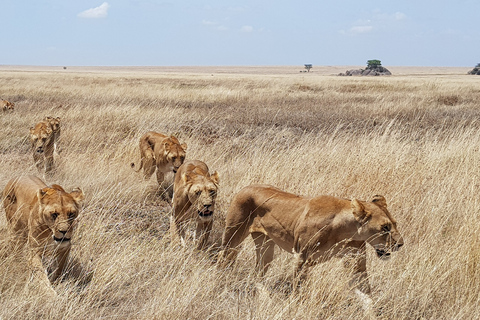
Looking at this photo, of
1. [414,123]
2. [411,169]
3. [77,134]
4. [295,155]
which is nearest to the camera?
[411,169]

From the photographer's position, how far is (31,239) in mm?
4438

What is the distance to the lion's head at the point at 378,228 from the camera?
12.5 ft

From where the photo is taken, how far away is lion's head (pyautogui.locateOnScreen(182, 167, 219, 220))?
507cm

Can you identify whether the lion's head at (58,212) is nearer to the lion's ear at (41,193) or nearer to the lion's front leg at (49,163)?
the lion's ear at (41,193)

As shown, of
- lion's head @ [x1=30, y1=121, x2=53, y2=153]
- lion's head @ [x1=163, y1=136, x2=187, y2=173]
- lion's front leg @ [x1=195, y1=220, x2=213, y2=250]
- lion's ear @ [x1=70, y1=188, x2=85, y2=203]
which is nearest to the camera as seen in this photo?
lion's ear @ [x1=70, y1=188, x2=85, y2=203]

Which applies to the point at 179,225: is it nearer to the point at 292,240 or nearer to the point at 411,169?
the point at 292,240

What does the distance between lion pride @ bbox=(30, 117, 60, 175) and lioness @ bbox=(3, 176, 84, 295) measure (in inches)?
151

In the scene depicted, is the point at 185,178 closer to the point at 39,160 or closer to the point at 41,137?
the point at 39,160

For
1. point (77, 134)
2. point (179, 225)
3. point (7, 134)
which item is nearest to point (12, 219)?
point (179, 225)

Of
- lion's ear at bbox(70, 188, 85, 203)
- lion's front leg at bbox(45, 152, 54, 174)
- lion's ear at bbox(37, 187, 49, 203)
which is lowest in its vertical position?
lion's front leg at bbox(45, 152, 54, 174)

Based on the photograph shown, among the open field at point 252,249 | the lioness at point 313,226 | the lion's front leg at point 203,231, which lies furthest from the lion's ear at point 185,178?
the lioness at point 313,226

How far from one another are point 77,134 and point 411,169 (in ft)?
25.8

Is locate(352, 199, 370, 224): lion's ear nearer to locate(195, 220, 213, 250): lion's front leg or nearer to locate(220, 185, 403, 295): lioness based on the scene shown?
locate(220, 185, 403, 295): lioness

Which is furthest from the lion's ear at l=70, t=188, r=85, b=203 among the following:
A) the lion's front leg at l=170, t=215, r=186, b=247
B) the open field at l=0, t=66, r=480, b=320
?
the lion's front leg at l=170, t=215, r=186, b=247
